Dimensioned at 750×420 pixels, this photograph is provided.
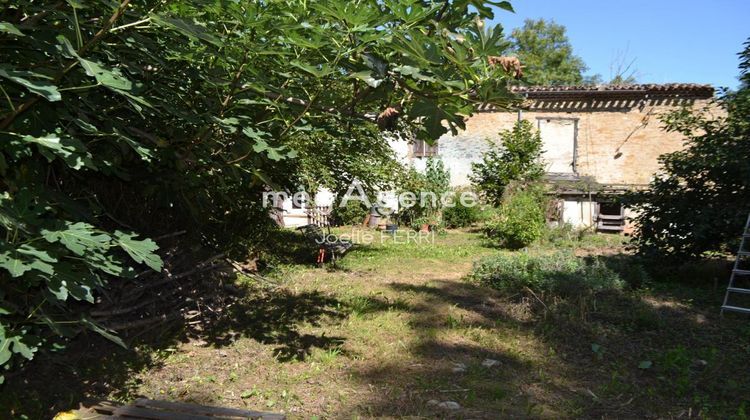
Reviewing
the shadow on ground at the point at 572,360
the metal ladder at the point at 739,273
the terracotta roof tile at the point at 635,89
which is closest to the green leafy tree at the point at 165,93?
the shadow on ground at the point at 572,360

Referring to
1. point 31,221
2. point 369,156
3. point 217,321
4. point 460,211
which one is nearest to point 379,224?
point 460,211

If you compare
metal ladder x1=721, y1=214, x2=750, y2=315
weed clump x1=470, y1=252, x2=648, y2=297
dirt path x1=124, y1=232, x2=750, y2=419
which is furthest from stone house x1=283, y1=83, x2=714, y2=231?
dirt path x1=124, y1=232, x2=750, y2=419

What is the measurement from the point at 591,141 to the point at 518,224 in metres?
7.68

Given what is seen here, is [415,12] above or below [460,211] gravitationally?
above

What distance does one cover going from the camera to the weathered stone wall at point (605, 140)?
1625 cm

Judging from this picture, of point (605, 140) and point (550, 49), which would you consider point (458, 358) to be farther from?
point (550, 49)

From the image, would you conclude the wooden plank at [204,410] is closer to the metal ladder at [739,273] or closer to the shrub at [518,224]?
the metal ladder at [739,273]

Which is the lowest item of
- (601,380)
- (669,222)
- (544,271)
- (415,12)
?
(601,380)

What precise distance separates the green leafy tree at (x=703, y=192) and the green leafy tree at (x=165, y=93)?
6.35m

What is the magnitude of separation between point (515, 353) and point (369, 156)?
4748 mm

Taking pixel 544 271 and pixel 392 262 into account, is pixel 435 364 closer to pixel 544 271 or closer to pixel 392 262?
pixel 544 271

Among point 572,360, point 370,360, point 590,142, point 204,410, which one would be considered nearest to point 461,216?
point 590,142

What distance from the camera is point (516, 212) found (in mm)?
11484

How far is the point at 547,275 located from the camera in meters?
6.79
